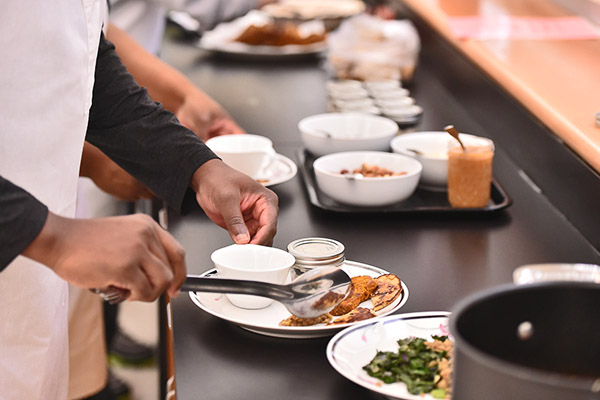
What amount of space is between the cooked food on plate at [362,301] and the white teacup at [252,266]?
2.5 inches

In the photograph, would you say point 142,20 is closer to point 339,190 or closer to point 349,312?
point 339,190

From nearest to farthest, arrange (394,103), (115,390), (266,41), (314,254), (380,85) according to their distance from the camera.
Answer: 1. (314,254)
2. (394,103)
3. (380,85)
4. (115,390)
5. (266,41)

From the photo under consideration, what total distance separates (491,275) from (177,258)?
0.56 meters

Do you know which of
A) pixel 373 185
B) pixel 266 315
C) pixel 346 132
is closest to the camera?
pixel 266 315

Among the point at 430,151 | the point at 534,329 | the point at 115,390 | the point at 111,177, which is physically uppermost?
the point at 534,329

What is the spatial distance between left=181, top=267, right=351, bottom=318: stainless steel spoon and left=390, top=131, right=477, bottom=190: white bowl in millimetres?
602

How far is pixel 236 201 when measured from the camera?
4.24ft

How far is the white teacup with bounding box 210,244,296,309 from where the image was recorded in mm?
1108

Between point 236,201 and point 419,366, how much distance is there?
1.56ft

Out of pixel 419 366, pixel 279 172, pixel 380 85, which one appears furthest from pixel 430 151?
pixel 419 366

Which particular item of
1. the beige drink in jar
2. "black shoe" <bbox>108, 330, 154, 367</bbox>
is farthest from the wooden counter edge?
"black shoe" <bbox>108, 330, 154, 367</bbox>

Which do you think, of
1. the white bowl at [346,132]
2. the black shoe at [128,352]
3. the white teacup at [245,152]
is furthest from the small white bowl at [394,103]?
the black shoe at [128,352]

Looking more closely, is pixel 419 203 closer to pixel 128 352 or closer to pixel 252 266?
pixel 252 266

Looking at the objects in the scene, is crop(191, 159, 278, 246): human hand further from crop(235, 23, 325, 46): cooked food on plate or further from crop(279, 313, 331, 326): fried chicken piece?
crop(235, 23, 325, 46): cooked food on plate
